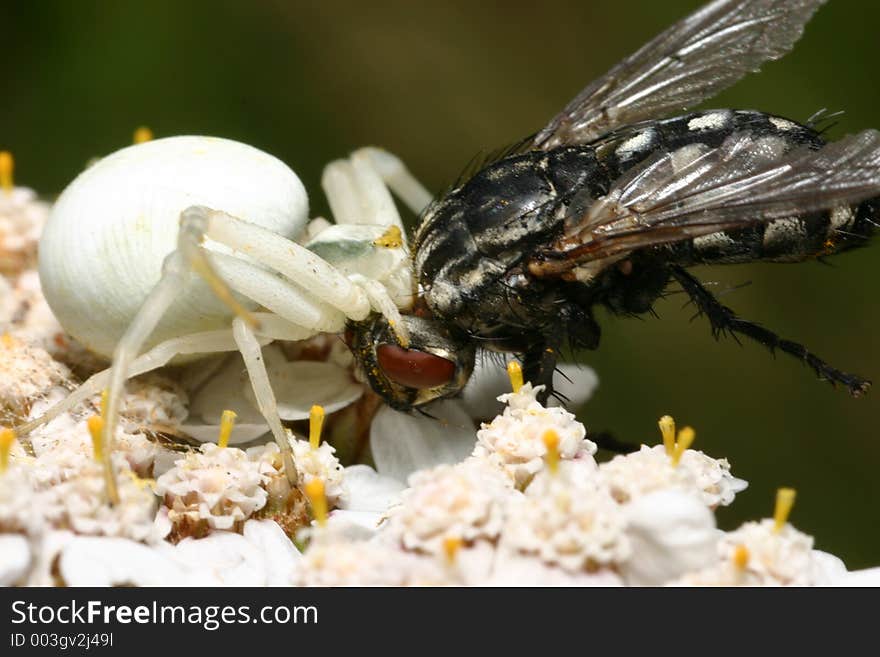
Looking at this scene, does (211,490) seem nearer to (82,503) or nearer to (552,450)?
(82,503)

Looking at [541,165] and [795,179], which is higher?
[541,165]

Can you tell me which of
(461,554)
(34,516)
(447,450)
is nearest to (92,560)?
(34,516)

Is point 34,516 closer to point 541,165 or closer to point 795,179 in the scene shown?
point 541,165

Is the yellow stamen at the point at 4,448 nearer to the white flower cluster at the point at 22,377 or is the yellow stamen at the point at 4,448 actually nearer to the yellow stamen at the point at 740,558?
the white flower cluster at the point at 22,377

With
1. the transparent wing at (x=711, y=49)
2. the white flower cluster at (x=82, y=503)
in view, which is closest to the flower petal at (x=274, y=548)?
the white flower cluster at (x=82, y=503)

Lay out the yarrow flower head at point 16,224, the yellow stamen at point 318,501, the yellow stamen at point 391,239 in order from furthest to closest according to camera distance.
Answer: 1. the yarrow flower head at point 16,224
2. the yellow stamen at point 391,239
3. the yellow stamen at point 318,501
